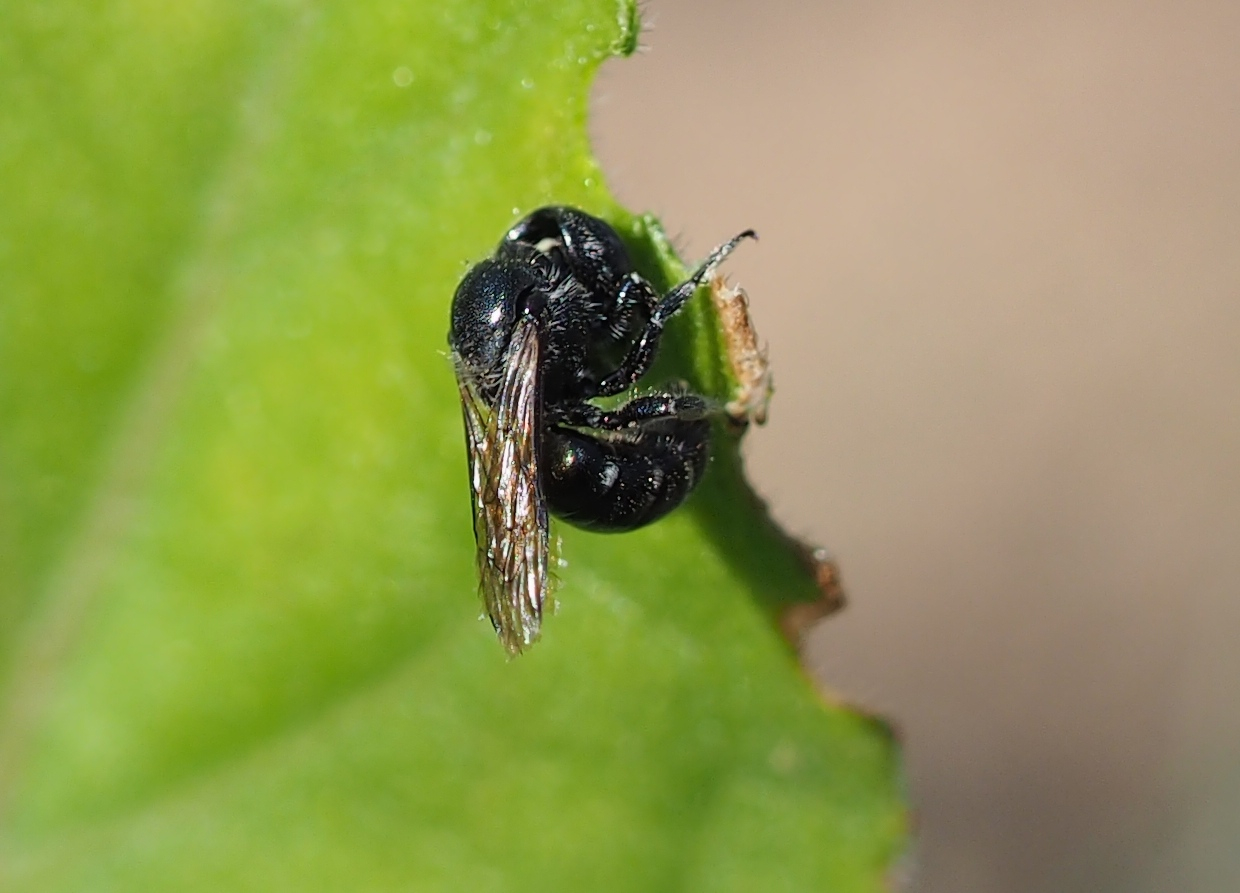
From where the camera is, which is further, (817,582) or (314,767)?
(314,767)

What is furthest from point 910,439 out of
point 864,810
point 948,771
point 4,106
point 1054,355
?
point 4,106

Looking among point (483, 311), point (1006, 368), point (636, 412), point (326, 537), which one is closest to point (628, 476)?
point (636, 412)

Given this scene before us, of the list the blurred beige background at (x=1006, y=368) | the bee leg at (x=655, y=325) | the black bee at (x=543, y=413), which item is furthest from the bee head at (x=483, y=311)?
the blurred beige background at (x=1006, y=368)

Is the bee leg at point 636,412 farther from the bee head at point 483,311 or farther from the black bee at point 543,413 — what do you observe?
the bee head at point 483,311

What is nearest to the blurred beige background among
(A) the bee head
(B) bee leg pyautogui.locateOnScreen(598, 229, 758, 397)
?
(B) bee leg pyautogui.locateOnScreen(598, 229, 758, 397)

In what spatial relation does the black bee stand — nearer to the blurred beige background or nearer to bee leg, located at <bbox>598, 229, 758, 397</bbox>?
bee leg, located at <bbox>598, 229, 758, 397</bbox>

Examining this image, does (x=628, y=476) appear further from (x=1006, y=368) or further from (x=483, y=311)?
(x=1006, y=368)

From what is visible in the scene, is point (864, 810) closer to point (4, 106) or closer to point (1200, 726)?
point (4, 106)
